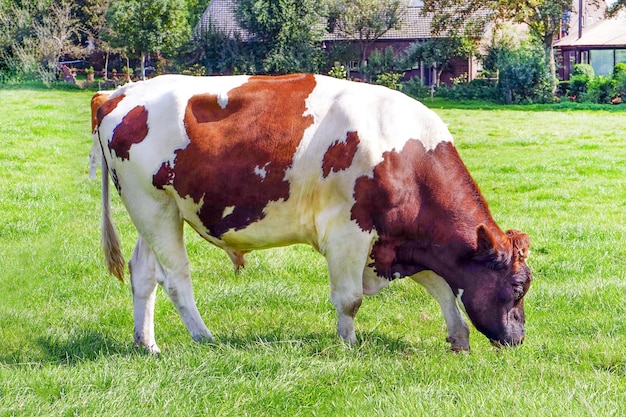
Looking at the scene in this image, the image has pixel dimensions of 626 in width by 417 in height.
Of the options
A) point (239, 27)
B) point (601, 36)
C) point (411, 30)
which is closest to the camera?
point (239, 27)

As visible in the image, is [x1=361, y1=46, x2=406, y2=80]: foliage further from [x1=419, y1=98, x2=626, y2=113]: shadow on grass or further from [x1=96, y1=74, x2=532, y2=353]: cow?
[x1=96, y1=74, x2=532, y2=353]: cow

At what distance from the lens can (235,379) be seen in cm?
471

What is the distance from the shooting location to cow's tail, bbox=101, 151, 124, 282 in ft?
20.5

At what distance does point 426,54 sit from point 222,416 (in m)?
43.8

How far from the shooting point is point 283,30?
46.5 m

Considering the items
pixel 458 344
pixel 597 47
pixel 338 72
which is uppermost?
pixel 597 47

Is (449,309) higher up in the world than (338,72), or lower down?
lower down

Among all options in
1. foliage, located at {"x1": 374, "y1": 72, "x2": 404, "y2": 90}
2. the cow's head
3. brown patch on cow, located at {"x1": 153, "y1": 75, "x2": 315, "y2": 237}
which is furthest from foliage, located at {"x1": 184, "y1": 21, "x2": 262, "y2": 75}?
the cow's head

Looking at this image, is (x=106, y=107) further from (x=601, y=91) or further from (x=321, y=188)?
(x=601, y=91)

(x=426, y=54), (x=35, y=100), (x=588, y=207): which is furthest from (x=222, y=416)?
(x=426, y=54)

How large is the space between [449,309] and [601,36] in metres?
49.8

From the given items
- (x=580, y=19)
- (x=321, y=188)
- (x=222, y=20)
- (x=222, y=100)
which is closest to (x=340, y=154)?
(x=321, y=188)

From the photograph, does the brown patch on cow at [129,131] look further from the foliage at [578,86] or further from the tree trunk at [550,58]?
the tree trunk at [550,58]

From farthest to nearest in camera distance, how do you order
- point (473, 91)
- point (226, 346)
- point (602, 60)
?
point (602, 60) < point (473, 91) < point (226, 346)
